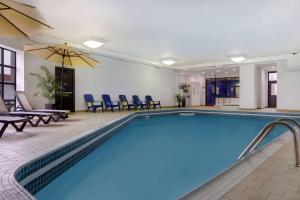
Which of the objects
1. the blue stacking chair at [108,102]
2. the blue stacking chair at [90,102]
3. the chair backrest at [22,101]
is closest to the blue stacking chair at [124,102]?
the blue stacking chair at [108,102]

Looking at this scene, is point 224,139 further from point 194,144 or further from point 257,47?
point 257,47

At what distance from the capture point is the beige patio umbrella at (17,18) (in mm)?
3057

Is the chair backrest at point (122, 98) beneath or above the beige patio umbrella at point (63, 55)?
beneath

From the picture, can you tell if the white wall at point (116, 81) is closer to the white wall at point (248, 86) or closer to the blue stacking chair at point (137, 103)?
the blue stacking chair at point (137, 103)

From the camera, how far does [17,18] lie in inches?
130

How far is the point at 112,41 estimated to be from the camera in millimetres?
8484

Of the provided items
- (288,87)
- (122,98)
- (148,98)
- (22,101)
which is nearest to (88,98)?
(122,98)

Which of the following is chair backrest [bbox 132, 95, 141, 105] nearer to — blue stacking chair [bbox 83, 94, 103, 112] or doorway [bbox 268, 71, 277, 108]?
blue stacking chair [bbox 83, 94, 103, 112]

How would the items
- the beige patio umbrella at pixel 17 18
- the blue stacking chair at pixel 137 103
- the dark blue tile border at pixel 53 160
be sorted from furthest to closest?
the blue stacking chair at pixel 137 103
the beige patio umbrella at pixel 17 18
the dark blue tile border at pixel 53 160

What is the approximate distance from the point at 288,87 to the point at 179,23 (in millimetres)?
8385

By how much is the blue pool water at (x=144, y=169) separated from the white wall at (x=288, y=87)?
25.5 ft

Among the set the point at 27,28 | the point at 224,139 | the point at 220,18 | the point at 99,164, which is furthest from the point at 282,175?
the point at 220,18

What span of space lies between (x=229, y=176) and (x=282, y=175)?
0.58m

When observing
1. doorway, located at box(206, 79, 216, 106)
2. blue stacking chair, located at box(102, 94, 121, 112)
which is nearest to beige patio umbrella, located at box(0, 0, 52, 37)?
blue stacking chair, located at box(102, 94, 121, 112)
